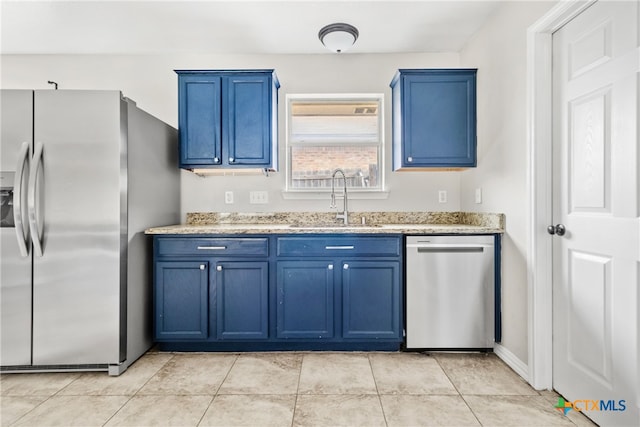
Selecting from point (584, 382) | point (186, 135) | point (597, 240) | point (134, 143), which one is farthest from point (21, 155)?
point (584, 382)

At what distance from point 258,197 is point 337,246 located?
107 centimetres

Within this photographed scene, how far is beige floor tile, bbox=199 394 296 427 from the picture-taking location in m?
1.72

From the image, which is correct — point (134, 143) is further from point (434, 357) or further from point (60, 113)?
point (434, 357)

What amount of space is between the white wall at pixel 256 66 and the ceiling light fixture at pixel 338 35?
0.41 metres

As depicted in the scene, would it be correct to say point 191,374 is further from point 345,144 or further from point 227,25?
point 227,25

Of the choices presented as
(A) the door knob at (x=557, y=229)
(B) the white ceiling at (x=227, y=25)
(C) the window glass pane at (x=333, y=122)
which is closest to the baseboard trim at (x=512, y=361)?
(A) the door knob at (x=557, y=229)

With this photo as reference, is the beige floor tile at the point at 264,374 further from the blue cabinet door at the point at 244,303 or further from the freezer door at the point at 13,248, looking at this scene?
the freezer door at the point at 13,248

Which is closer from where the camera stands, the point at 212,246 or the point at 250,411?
the point at 250,411

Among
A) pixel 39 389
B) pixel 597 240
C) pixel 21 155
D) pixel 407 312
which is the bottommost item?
pixel 39 389

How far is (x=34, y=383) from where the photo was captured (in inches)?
84.0

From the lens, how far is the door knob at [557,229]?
6.25 ft

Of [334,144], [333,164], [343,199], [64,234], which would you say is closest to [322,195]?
[343,199]

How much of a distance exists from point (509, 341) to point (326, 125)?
2.35 metres

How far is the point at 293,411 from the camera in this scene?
182 centimetres
